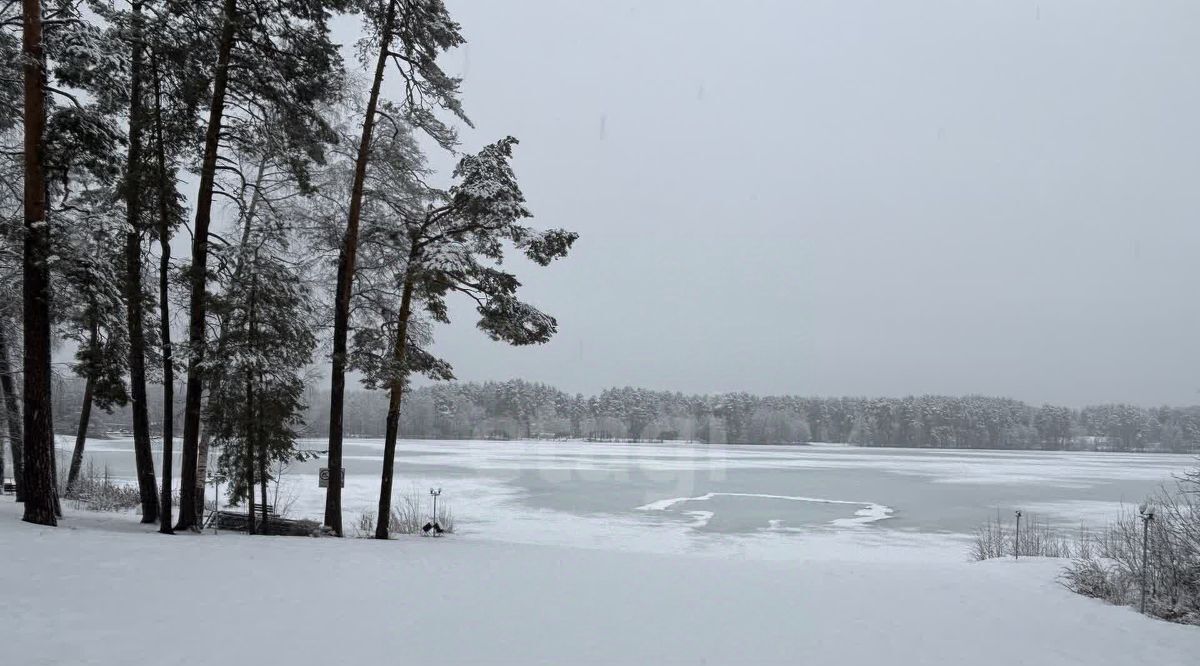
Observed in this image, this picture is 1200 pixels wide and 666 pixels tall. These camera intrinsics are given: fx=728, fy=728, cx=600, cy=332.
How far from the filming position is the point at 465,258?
40.8 ft

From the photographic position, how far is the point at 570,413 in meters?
162

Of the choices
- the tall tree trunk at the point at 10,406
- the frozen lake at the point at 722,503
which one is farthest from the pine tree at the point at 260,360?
the tall tree trunk at the point at 10,406

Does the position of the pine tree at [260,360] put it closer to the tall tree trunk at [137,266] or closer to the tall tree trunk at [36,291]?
the tall tree trunk at [137,266]

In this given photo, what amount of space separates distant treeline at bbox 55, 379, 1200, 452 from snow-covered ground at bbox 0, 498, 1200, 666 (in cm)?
12068

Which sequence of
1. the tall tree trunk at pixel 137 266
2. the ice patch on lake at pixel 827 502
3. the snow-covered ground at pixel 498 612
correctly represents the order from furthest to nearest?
1. the ice patch on lake at pixel 827 502
2. the tall tree trunk at pixel 137 266
3. the snow-covered ground at pixel 498 612

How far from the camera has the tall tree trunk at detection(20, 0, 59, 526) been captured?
33.3ft

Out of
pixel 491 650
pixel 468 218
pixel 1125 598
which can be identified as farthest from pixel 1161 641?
pixel 468 218

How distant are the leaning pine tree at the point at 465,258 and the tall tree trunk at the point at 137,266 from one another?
3.81 metres

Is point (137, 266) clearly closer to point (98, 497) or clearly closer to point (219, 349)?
point (219, 349)

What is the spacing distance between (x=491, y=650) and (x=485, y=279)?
848cm

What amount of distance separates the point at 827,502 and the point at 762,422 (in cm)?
11478

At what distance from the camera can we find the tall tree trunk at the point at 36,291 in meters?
10.1

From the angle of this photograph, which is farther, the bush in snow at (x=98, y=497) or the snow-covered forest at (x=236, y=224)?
the bush in snow at (x=98, y=497)

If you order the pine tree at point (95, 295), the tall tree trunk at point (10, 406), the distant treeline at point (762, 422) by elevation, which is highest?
the pine tree at point (95, 295)
